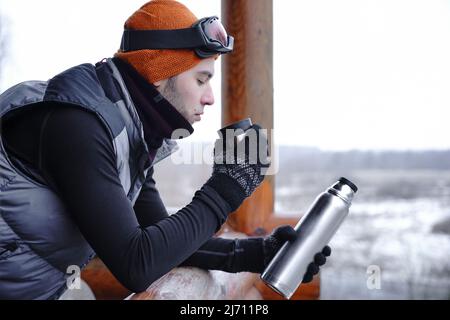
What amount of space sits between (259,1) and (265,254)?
4.79 ft

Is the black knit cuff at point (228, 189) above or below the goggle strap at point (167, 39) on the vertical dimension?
below

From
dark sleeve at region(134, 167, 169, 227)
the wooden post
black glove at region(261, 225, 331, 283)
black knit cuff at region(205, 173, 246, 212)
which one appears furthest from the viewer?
the wooden post

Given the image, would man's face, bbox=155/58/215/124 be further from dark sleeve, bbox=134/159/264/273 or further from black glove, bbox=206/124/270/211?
dark sleeve, bbox=134/159/264/273

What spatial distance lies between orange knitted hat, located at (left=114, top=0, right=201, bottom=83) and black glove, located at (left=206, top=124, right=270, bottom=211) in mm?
239

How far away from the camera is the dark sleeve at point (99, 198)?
1.02 metres

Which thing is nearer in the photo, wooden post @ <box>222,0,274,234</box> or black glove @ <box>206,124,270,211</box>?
black glove @ <box>206,124,270,211</box>

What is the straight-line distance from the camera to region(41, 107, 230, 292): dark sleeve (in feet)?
3.33

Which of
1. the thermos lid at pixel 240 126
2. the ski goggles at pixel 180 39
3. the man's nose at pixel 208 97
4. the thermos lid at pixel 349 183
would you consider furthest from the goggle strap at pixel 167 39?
the thermos lid at pixel 349 183

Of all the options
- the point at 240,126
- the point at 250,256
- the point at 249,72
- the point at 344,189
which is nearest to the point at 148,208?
the point at 250,256

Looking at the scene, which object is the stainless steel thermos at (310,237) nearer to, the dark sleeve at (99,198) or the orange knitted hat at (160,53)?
the dark sleeve at (99,198)

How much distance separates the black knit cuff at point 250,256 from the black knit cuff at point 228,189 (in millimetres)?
294

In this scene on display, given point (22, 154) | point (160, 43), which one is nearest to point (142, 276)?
point (22, 154)

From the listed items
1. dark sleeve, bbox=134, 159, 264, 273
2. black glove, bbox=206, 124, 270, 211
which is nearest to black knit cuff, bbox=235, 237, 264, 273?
dark sleeve, bbox=134, 159, 264, 273

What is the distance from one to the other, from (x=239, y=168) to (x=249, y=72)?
1241 mm
